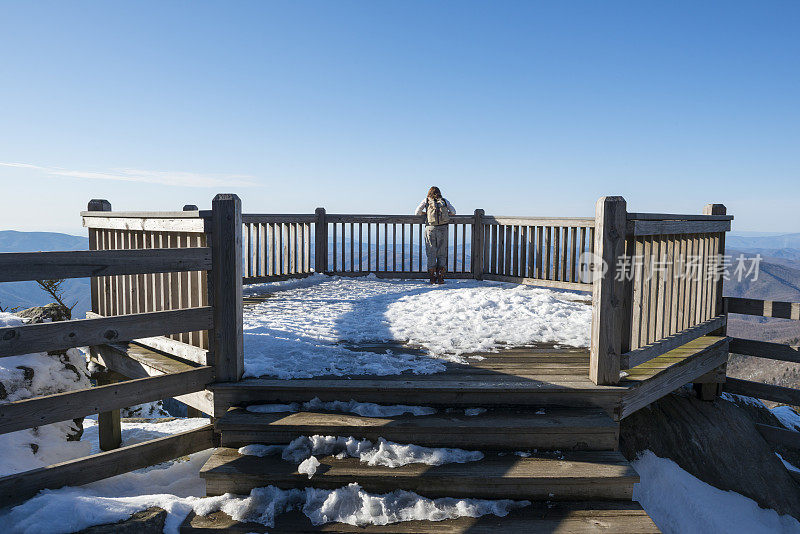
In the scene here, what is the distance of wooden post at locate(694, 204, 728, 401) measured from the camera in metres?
5.86

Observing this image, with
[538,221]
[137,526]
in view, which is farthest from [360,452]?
[538,221]

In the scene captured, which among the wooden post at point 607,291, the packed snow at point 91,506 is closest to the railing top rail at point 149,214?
the packed snow at point 91,506

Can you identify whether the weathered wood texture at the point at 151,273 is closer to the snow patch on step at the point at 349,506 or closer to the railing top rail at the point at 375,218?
the snow patch on step at the point at 349,506

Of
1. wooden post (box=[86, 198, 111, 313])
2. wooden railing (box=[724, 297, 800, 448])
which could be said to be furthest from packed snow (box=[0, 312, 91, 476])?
wooden railing (box=[724, 297, 800, 448])

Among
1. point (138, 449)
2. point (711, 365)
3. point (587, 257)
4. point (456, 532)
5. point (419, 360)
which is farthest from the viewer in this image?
point (587, 257)

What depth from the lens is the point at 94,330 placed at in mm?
3240

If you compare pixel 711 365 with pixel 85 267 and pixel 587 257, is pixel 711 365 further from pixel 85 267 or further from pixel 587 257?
pixel 85 267

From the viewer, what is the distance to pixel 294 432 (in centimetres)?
334

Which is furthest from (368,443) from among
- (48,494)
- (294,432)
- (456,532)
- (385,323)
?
(385,323)

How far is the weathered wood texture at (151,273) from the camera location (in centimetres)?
390

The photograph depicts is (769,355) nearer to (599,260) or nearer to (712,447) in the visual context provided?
(712,447)

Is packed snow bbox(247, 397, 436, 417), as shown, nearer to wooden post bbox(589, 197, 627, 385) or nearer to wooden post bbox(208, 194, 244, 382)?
wooden post bbox(208, 194, 244, 382)

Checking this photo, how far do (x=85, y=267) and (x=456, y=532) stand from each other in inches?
109

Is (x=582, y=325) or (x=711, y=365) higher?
(x=582, y=325)
